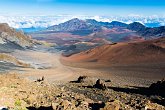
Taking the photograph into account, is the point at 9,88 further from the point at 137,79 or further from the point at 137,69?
the point at 137,69

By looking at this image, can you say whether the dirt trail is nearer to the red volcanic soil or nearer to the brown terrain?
the brown terrain

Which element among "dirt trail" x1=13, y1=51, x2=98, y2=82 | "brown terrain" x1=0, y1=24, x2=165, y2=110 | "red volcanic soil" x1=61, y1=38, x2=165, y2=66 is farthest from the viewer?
"red volcanic soil" x1=61, y1=38, x2=165, y2=66

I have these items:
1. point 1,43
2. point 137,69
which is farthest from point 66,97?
point 1,43

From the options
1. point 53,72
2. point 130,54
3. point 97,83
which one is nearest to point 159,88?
point 97,83

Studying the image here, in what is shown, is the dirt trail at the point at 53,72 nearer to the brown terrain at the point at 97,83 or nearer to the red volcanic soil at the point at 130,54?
the brown terrain at the point at 97,83

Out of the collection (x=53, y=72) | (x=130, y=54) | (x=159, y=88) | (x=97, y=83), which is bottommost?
(x=53, y=72)

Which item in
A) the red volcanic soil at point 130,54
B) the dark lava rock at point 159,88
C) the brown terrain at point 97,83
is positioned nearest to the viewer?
the brown terrain at point 97,83

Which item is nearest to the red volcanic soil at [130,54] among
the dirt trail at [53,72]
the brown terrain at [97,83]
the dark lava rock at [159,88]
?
the brown terrain at [97,83]

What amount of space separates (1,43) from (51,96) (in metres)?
101

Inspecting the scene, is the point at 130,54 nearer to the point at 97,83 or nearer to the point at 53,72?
the point at 53,72

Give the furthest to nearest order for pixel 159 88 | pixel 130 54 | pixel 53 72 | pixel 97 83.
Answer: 1. pixel 130 54
2. pixel 53 72
3. pixel 97 83
4. pixel 159 88

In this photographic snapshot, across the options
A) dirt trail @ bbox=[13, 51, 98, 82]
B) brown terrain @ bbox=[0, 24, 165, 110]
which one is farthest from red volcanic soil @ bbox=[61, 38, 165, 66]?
dirt trail @ bbox=[13, 51, 98, 82]

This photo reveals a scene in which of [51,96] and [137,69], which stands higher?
[51,96]

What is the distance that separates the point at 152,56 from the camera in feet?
256
